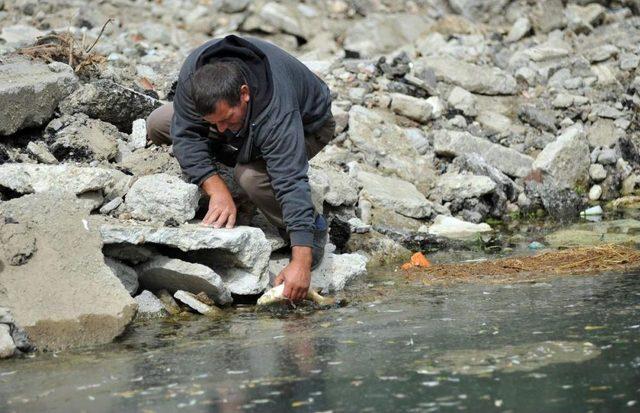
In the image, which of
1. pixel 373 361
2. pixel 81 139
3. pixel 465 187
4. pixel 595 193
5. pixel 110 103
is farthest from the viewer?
pixel 595 193

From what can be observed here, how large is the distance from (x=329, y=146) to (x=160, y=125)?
137 inches

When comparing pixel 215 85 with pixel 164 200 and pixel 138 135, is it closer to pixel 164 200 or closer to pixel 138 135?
pixel 164 200

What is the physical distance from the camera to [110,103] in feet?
26.5

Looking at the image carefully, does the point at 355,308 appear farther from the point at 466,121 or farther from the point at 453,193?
the point at 466,121

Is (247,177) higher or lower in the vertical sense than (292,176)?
lower

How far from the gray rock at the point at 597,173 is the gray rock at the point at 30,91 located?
5.75 metres

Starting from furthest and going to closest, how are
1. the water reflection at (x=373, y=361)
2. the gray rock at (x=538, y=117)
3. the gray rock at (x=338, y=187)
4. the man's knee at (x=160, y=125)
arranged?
the gray rock at (x=538, y=117)
the gray rock at (x=338, y=187)
the man's knee at (x=160, y=125)
the water reflection at (x=373, y=361)

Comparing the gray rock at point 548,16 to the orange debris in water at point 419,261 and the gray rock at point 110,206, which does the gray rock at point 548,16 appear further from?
the gray rock at point 110,206

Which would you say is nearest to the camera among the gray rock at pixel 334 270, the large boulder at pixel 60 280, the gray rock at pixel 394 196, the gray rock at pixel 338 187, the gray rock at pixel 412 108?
the large boulder at pixel 60 280

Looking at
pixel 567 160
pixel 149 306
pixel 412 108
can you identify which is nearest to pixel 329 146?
pixel 412 108

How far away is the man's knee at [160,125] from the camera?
7145mm

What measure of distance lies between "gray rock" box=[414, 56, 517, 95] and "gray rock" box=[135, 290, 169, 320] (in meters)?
6.85

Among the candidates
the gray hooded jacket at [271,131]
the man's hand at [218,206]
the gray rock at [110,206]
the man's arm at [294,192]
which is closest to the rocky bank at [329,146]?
the gray rock at [110,206]

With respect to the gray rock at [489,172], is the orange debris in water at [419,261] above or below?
below
